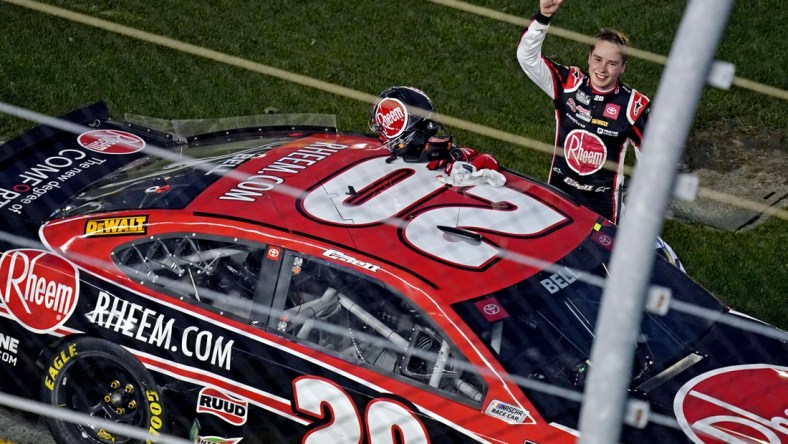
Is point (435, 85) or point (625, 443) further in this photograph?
point (435, 85)

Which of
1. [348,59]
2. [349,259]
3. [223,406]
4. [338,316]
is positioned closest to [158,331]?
[223,406]

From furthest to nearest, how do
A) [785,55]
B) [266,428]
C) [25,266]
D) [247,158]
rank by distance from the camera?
1. [785,55]
2. [247,158]
3. [25,266]
4. [266,428]

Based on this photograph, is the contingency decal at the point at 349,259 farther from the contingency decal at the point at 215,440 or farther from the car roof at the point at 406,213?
the contingency decal at the point at 215,440

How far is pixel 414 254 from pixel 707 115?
16.5 ft

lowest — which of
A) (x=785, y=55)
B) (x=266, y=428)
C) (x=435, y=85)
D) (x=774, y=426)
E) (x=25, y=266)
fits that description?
(x=266, y=428)

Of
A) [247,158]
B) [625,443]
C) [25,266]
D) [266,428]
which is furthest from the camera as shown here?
[247,158]

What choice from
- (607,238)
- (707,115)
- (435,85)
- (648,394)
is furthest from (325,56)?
(648,394)

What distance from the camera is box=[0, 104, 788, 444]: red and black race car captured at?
4.57 m

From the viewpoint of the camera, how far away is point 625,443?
4434mm

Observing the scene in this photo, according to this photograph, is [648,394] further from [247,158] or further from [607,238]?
[247,158]

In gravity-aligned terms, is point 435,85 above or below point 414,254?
above

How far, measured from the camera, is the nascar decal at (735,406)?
4.51 meters

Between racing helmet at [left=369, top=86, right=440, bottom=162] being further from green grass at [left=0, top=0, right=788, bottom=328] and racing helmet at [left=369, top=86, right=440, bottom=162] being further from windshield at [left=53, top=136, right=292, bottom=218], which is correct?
green grass at [left=0, top=0, right=788, bottom=328]

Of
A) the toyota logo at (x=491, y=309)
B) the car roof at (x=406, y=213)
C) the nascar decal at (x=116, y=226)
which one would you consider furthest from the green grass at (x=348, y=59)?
the nascar decal at (x=116, y=226)
